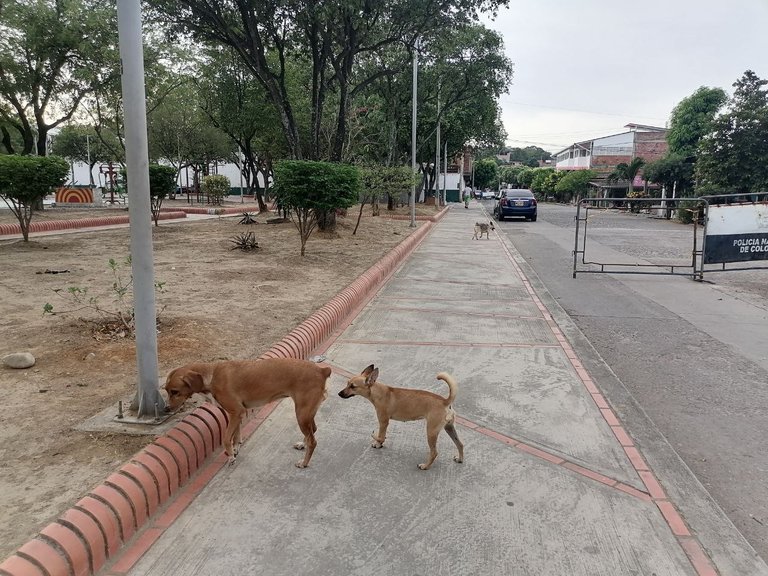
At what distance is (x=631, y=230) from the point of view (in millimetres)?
25422

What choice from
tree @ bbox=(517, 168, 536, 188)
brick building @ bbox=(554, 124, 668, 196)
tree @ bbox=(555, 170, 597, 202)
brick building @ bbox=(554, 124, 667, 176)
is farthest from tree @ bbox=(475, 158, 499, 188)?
tree @ bbox=(555, 170, 597, 202)

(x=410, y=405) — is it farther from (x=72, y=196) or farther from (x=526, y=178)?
(x=526, y=178)

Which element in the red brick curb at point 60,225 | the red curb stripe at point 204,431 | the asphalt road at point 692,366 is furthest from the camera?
the red brick curb at point 60,225

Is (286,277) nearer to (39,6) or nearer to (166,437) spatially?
(166,437)

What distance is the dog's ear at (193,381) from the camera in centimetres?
351

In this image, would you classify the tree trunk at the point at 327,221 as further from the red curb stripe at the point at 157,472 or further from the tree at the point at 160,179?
the red curb stripe at the point at 157,472

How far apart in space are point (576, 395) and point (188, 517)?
11.4 ft

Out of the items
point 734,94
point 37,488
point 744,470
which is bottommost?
point 744,470

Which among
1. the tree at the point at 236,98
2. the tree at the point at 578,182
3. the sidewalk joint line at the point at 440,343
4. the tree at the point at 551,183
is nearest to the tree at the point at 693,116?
the tree at the point at 578,182

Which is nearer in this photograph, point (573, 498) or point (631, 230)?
point (573, 498)

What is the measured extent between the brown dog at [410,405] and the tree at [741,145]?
1086 inches

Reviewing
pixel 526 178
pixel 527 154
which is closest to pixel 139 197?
pixel 526 178

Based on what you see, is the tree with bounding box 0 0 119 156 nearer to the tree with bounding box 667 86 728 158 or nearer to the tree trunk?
the tree trunk

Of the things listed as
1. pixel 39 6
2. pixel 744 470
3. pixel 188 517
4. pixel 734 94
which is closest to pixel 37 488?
pixel 188 517
